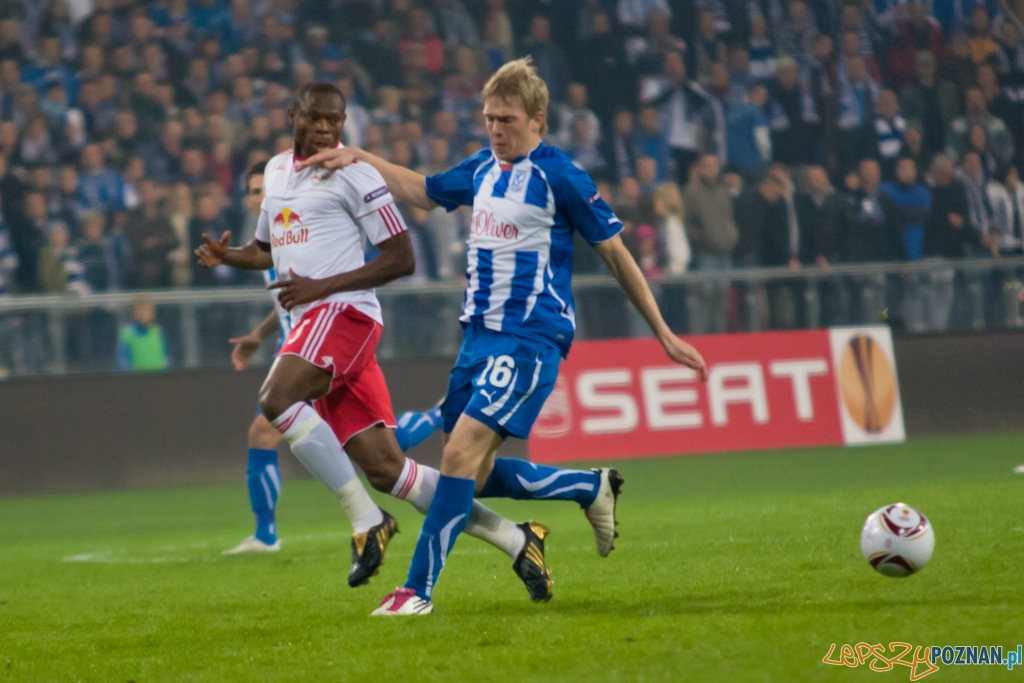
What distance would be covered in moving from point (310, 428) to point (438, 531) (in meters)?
0.86

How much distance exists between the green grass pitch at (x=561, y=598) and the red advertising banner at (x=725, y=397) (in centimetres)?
257

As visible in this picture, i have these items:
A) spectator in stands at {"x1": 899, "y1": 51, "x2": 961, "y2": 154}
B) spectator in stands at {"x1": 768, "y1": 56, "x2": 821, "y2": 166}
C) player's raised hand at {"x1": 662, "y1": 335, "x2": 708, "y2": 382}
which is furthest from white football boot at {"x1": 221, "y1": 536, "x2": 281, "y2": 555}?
spectator in stands at {"x1": 899, "y1": 51, "x2": 961, "y2": 154}

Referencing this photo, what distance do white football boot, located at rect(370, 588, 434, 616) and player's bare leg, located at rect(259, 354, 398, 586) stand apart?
43 cm

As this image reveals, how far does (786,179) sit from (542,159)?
389 inches

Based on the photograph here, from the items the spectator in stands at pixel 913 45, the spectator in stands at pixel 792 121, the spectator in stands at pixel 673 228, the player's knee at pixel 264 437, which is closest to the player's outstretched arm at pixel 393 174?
the player's knee at pixel 264 437

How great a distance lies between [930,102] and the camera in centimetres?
1642

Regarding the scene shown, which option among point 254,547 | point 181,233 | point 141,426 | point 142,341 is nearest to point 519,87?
point 254,547

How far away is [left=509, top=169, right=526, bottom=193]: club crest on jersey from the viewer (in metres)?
5.04

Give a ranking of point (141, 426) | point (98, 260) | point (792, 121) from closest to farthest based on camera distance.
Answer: point (141, 426), point (98, 260), point (792, 121)

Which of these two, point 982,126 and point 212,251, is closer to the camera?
point 212,251

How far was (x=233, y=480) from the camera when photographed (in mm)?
12266

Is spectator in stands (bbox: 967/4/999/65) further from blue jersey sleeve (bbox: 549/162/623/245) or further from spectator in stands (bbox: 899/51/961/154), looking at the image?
blue jersey sleeve (bbox: 549/162/623/245)

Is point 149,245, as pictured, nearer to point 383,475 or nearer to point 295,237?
point 295,237

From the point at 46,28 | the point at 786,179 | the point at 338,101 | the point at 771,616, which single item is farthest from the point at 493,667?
the point at 46,28
